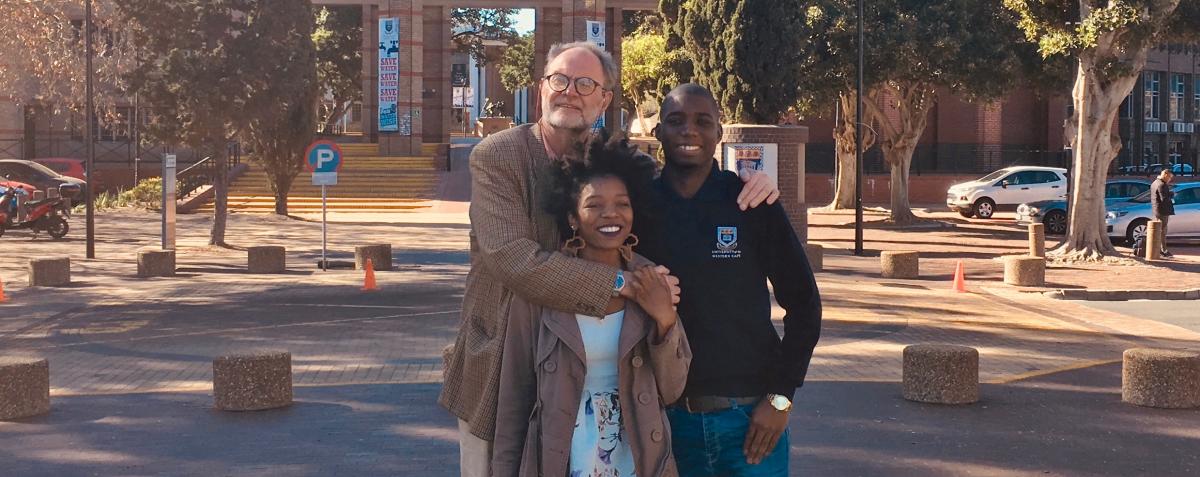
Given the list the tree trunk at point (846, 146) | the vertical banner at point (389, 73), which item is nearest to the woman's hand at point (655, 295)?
the tree trunk at point (846, 146)

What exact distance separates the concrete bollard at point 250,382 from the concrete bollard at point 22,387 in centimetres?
113

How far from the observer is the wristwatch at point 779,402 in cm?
392

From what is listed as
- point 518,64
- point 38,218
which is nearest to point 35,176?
point 38,218

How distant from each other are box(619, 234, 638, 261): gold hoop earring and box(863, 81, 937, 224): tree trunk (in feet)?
108

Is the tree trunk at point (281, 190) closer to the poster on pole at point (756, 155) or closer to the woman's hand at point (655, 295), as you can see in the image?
the poster on pole at point (756, 155)

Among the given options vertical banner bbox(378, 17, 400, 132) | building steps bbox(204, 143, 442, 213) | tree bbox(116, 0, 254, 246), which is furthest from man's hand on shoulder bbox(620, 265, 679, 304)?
vertical banner bbox(378, 17, 400, 132)

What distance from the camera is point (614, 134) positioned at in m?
3.81

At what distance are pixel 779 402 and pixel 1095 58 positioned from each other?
A: 2065 centimetres

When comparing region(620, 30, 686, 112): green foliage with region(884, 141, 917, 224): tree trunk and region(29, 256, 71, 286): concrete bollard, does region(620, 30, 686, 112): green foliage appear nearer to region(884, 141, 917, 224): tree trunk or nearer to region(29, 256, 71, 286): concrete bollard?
region(884, 141, 917, 224): tree trunk

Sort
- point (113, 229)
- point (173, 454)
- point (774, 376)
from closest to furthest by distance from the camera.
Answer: point (774, 376)
point (173, 454)
point (113, 229)

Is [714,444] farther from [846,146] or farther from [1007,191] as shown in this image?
[1007,191]

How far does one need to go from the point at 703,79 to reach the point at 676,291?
22.0 m

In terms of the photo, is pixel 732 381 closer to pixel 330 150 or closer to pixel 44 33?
pixel 330 150

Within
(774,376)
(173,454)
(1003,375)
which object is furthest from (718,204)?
(1003,375)
